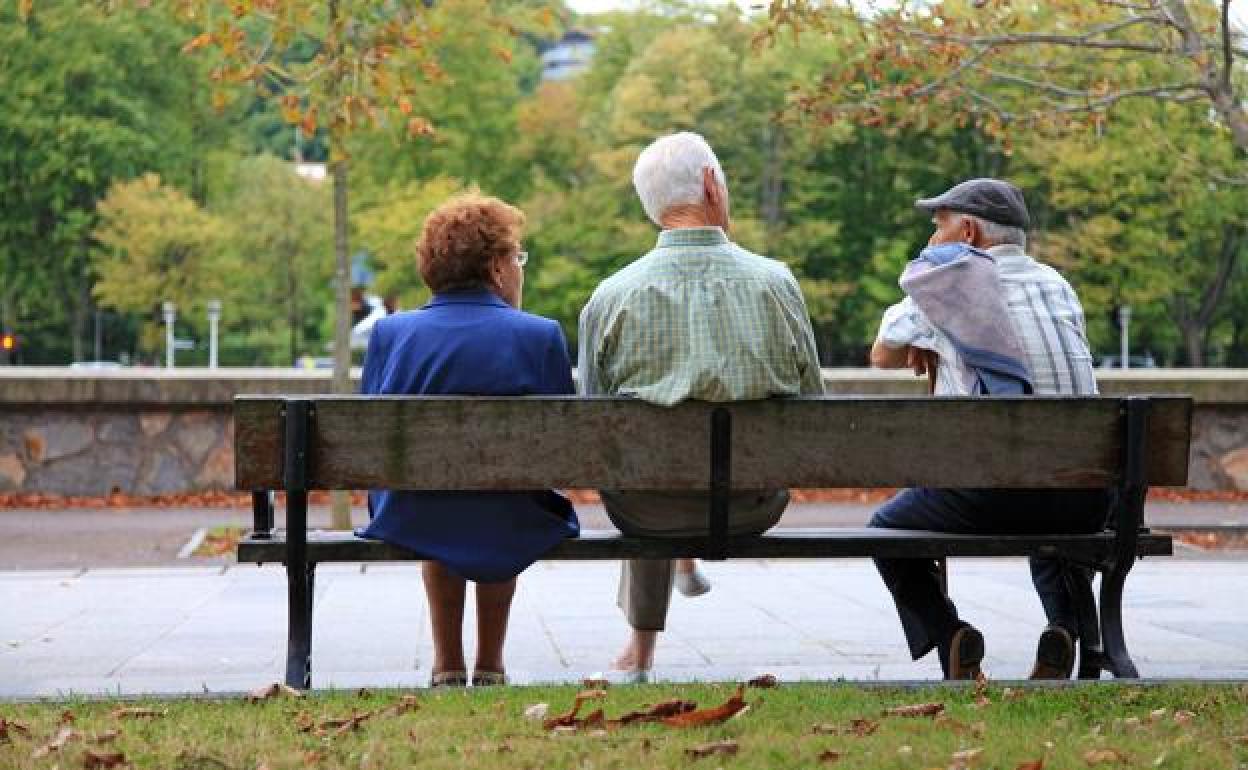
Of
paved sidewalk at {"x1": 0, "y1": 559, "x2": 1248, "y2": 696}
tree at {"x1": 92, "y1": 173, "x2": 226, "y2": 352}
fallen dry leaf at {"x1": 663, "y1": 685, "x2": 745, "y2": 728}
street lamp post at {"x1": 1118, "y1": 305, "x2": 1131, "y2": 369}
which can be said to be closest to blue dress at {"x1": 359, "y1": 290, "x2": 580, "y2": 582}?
paved sidewalk at {"x1": 0, "y1": 559, "x2": 1248, "y2": 696}

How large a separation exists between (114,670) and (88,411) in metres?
9.13

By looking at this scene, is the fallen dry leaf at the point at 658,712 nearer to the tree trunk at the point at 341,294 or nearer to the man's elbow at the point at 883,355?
the man's elbow at the point at 883,355

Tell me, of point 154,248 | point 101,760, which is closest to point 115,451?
point 101,760

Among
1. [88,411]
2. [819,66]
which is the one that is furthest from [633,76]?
[88,411]

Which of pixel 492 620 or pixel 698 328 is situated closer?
pixel 698 328

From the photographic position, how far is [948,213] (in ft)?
19.4

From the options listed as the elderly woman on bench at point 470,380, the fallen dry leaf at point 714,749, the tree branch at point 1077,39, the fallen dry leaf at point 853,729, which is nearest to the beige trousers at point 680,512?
the elderly woman on bench at point 470,380

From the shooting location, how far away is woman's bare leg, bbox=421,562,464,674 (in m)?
5.59

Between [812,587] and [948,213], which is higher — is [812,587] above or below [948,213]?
below

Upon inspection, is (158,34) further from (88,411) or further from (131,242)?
(88,411)

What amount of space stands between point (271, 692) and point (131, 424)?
1076 centimetres

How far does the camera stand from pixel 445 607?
559 centimetres

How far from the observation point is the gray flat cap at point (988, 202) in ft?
19.2

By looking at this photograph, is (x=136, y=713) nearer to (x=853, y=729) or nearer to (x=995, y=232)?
(x=853, y=729)
